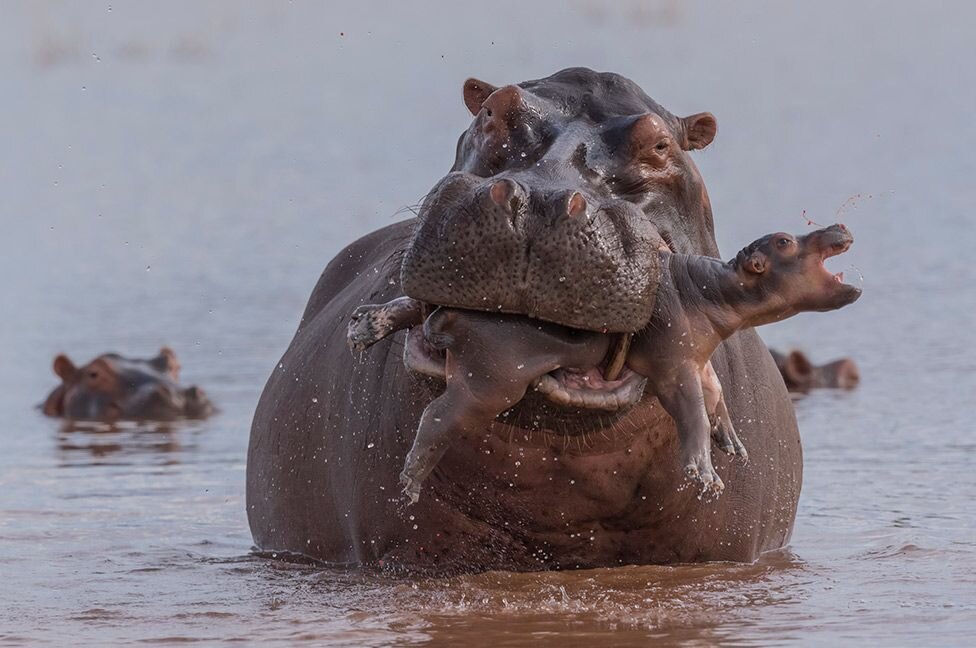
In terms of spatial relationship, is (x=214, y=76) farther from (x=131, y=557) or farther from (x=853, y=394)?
(x=131, y=557)

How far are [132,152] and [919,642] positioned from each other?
68.9 feet

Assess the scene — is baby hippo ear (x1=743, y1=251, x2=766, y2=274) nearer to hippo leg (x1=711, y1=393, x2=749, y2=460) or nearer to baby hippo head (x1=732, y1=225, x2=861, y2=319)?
baby hippo head (x1=732, y1=225, x2=861, y2=319)

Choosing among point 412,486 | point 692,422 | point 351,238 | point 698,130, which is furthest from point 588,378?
point 351,238

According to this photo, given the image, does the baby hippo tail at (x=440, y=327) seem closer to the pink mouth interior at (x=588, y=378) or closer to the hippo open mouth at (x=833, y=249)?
the pink mouth interior at (x=588, y=378)

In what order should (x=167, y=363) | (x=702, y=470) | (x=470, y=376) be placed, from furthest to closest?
(x=167, y=363), (x=470, y=376), (x=702, y=470)

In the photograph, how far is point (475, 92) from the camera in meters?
6.17

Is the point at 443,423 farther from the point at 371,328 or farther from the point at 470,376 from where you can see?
the point at 371,328

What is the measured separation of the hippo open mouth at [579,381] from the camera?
482cm

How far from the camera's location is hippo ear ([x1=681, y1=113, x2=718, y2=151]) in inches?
239

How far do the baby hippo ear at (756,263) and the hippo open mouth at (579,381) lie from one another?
39cm

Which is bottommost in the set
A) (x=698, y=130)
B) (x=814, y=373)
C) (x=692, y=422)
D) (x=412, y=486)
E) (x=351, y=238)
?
(x=412, y=486)

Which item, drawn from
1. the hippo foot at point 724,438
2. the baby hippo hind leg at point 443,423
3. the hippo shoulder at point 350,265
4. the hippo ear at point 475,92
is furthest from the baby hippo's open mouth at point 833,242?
the hippo shoulder at point 350,265

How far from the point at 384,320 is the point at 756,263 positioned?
0.94 metres

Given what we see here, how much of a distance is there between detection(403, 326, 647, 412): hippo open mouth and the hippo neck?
21 cm
